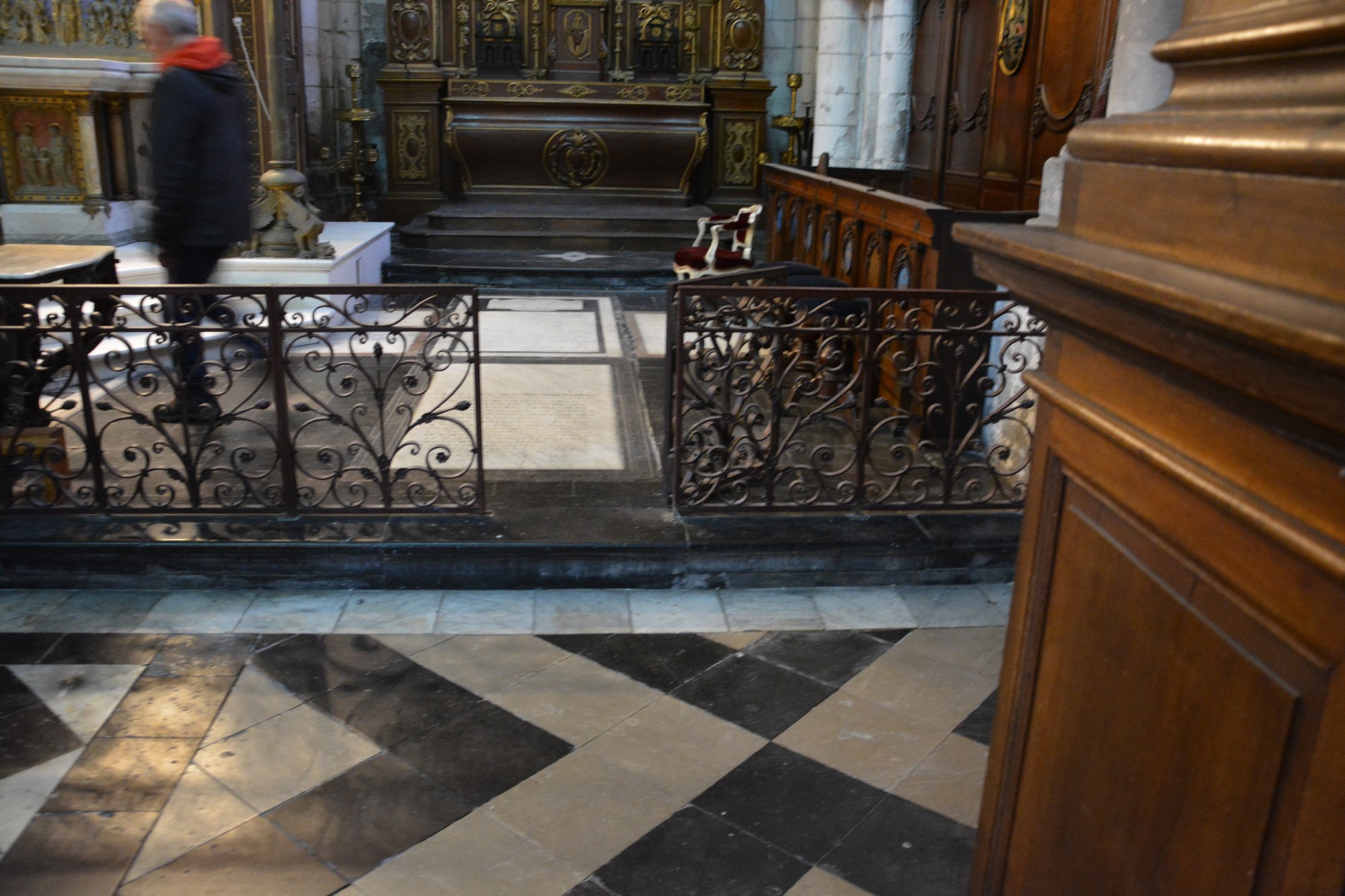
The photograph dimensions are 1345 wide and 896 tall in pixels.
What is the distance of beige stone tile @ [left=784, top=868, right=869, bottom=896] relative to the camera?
2.00m

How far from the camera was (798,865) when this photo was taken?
207 cm

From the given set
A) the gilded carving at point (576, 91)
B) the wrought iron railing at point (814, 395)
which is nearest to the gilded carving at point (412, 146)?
the gilded carving at point (576, 91)

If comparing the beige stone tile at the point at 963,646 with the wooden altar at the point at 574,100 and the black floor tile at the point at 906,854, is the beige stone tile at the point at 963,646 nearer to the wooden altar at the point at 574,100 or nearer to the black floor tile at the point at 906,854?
the black floor tile at the point at 906,854

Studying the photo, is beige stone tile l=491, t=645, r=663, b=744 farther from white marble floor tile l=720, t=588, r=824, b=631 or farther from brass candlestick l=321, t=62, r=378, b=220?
brass candlestick l=321, t=62, r=378, b=220

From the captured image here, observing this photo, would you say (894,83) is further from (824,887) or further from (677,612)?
(824,887)

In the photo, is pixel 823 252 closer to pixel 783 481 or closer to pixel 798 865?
pixel 783 481

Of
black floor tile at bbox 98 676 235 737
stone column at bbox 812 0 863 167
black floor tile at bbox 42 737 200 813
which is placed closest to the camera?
black floor tile at bbox 42 737 200 813

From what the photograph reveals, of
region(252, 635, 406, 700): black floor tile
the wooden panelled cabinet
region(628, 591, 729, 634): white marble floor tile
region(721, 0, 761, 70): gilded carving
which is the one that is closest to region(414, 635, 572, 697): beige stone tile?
region(252, 635, 406, 700): black floor tile

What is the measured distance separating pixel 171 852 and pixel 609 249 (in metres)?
7.52

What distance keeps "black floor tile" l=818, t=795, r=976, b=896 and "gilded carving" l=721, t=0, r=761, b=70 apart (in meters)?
8.97

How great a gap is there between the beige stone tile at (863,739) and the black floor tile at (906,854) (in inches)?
4.9

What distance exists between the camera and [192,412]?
14.2ft

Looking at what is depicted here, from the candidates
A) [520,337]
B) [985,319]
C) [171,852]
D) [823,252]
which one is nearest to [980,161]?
[823,252]

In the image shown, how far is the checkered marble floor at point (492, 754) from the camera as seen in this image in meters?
2.05
